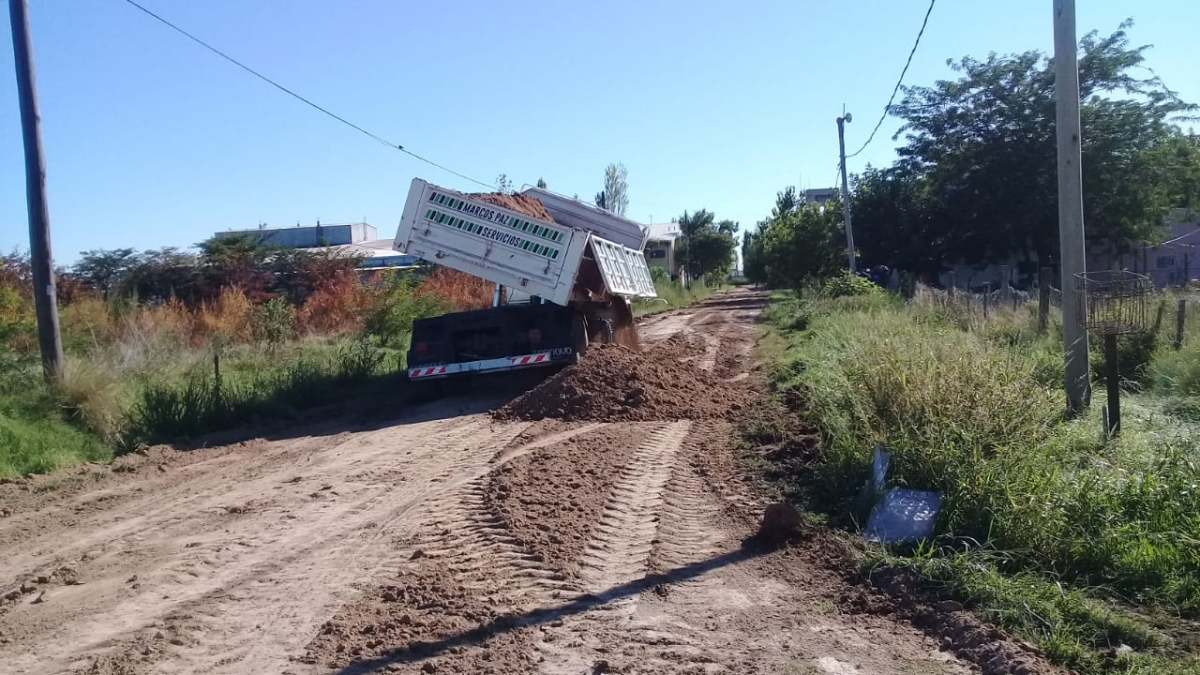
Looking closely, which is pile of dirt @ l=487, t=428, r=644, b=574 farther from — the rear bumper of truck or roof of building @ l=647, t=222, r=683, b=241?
roof of building @ l=647, t=222, r=683, b=241

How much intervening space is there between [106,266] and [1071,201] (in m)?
27.6

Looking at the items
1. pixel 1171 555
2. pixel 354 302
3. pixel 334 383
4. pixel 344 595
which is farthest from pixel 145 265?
pixel 1171 555

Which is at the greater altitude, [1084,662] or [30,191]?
[30,191]

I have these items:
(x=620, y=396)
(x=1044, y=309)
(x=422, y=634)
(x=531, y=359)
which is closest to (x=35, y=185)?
(x=531, y=359)

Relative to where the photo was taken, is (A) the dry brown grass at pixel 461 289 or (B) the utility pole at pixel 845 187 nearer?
(A) the dry brown grass at pixel 461 289

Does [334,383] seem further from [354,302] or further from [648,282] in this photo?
[354,302]

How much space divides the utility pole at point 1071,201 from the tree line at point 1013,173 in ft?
75.4

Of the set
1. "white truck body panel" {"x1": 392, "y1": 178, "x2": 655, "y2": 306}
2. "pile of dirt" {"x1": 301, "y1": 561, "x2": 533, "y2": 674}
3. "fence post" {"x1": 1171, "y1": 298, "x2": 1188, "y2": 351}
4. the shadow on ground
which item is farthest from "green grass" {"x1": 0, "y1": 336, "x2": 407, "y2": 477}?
"fence post" {"x1": 1171, "y1": 298, "x2": 1188, "y2": 351}

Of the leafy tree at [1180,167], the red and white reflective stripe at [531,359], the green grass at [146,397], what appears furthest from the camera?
the leafy tree at [1180,167]

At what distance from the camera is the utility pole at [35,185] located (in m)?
11.1

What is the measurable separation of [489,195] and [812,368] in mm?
5374

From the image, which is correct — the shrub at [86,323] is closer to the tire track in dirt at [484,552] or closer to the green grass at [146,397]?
the green grass at [146,397]

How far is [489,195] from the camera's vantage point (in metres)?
14.0

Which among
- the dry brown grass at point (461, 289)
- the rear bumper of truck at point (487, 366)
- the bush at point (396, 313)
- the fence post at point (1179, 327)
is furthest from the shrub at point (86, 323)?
the fence post at point (1179, 327)
